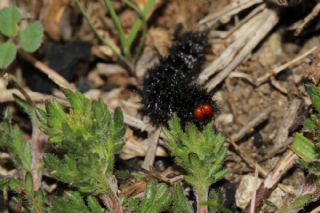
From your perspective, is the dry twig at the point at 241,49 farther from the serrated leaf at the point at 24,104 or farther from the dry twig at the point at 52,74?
the serrated leaf at the point at 24,104

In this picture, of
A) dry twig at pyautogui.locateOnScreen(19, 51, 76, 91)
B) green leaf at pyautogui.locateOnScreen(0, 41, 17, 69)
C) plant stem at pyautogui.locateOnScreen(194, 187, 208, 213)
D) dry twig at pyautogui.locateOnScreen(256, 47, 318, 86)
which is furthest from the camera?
dry twig at pyautogui.locateOnScreen(19, 51, 76, 91)

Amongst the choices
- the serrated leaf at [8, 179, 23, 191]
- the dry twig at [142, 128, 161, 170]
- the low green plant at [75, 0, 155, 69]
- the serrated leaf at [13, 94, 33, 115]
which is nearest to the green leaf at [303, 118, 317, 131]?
the dry twig at [142, 128, 161, 170]

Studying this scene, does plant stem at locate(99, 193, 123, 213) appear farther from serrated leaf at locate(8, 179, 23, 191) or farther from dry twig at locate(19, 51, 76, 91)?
dry twig at locate(19, 51, 76, 91)

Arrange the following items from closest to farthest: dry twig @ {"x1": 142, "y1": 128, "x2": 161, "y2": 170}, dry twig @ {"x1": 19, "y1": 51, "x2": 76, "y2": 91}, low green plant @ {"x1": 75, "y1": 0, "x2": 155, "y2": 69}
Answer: dry twig @ {"x1": 142, "y1": 128, "x2": 161, "y2": 170} → low green plant @ {"x1": 75, "y1": 0, "x2": 155, "y2": 69} → dry twig @ {"x1": 19, "y1": 51, "x2": 76, "y2": 91}

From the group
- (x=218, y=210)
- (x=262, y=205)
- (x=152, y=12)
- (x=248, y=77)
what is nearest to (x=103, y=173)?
(x=218, y=210)

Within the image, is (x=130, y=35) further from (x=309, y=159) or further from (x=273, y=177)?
(x=309, y=159)

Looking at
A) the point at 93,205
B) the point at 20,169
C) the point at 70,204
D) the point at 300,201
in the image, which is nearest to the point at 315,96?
the point at 300,201

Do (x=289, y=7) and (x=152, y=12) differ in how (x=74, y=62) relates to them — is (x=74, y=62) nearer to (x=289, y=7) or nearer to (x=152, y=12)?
(x=152, y=12)
